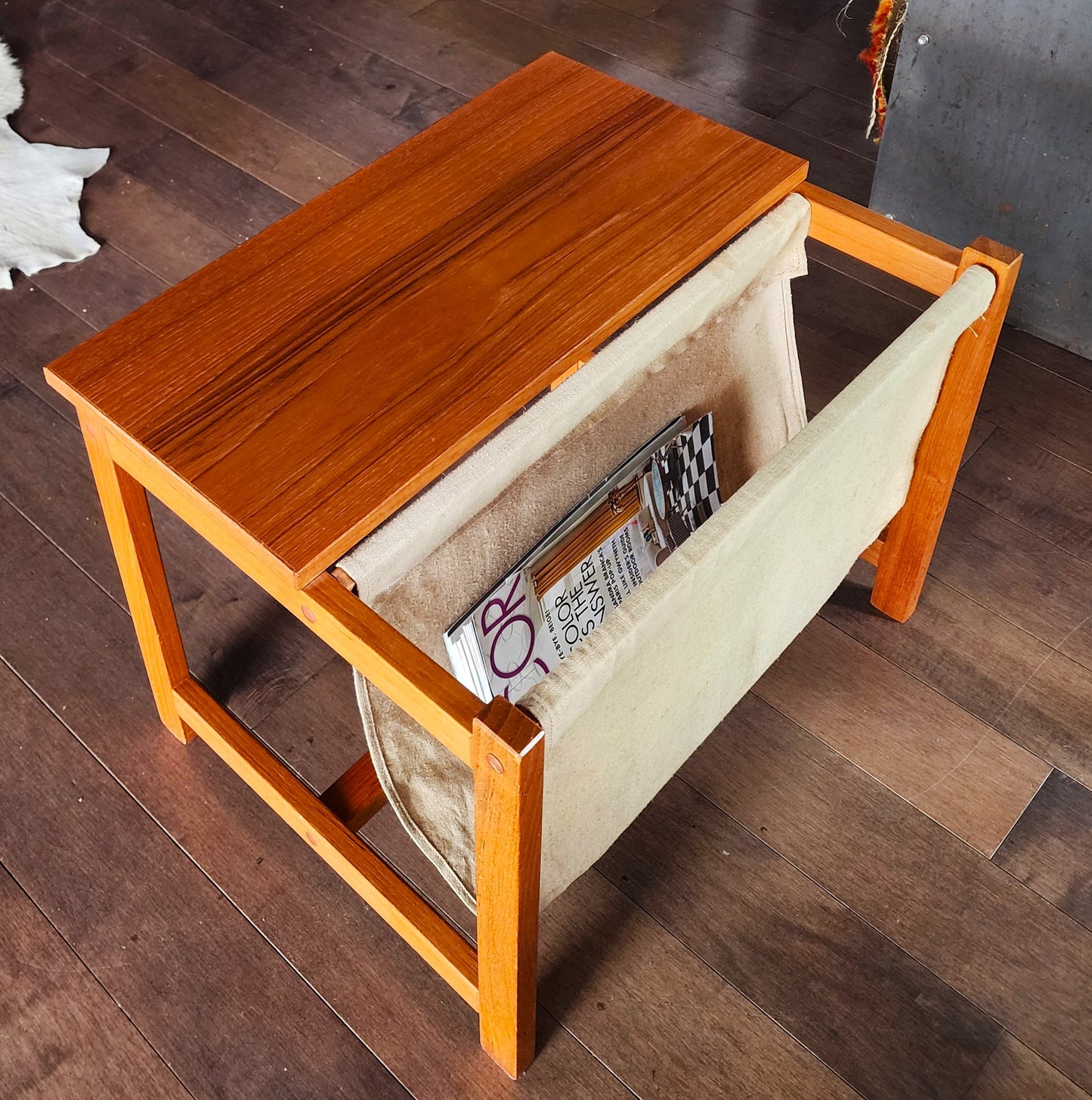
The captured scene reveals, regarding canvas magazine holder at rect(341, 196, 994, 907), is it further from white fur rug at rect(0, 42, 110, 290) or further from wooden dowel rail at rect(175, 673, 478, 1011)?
white fur rug at rect(0, 42, 110, 290)

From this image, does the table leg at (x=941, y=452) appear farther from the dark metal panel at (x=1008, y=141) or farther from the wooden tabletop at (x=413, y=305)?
the dark metal panel at (x=1008, y=141)

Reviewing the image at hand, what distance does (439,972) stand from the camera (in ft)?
3.79

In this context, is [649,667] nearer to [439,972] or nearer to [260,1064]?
[439,972]

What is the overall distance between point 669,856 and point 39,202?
169 centimetres

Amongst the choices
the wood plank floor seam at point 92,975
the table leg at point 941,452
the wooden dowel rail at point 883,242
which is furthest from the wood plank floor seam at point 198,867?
the wooden dowel rail at point 883,242

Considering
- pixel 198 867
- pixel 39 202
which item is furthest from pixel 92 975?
pixel 39 202

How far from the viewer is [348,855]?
1.17 m

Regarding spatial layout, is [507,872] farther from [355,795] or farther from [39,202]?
[39,202]

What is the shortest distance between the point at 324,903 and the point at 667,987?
1.25 ft

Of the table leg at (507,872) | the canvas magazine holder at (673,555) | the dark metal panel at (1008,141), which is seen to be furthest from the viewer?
the dark metal panel at (1008,141)

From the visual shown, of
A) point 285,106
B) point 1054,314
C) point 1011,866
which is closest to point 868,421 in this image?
point 1011,866

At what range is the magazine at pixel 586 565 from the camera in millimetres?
1171

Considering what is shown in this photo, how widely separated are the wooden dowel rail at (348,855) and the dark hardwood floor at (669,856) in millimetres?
105

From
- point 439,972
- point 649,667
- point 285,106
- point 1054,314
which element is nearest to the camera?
point 649,667
